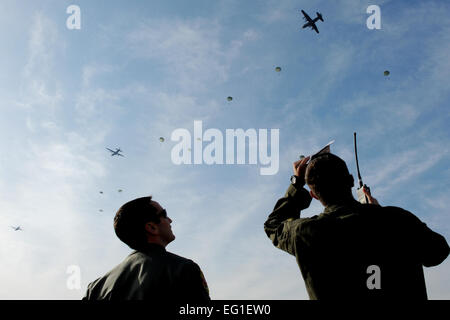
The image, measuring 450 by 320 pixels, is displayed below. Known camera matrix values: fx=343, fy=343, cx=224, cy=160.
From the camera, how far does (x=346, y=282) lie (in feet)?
13.0

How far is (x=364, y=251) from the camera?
399 centimetres

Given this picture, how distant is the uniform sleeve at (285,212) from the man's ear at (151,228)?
177cm

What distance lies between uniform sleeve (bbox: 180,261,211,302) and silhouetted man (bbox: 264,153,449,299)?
4.12 feet

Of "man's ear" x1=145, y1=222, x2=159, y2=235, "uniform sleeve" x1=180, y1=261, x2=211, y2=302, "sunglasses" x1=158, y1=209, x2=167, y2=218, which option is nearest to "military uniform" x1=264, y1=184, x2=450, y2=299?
"uniform sleeve" x1=180, y1=261, x2=211, y2=302

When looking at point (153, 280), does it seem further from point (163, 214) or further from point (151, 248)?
point (163, 214)

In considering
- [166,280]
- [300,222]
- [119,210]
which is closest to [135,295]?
[166,280]

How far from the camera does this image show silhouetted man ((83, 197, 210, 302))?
458 cm

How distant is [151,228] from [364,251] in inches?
125

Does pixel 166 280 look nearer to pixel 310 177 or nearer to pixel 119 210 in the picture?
pixel 119 210

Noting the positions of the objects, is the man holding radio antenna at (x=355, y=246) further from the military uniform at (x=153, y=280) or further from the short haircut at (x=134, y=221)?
the short haircut at (x=134, y=221)

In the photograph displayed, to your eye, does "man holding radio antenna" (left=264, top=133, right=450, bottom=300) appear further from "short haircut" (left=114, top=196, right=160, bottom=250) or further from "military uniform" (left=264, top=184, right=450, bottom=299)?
"short haircut" (left=114, top=196, right=160, bottom=250)

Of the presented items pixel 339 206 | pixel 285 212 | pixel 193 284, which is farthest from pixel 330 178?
pixel 193 284

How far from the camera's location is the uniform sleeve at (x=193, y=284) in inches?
179
